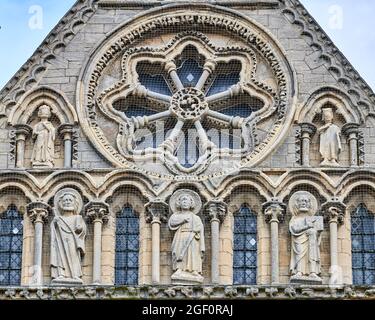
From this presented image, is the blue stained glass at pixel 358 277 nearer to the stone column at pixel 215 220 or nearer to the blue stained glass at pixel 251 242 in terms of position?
the blue stained glass at pixel 251 242

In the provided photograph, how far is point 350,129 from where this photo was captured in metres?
40.0

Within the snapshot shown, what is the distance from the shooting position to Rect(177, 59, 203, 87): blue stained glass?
4094 cm

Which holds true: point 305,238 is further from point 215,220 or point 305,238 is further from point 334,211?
point 215,220

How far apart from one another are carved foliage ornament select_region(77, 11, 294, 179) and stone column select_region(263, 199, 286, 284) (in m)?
0.86

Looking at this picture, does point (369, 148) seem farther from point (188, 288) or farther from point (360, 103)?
point (188, 288)

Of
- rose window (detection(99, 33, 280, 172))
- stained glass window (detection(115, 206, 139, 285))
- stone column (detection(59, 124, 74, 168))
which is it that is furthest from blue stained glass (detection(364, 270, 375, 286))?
stone column (detection(59, 124, 74, 168))

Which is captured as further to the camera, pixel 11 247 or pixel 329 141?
pixel 329 141

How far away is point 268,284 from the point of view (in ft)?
127

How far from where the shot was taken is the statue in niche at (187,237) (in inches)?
1522

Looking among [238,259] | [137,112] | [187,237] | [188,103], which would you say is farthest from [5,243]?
[188,103]

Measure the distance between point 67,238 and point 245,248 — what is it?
2689mm

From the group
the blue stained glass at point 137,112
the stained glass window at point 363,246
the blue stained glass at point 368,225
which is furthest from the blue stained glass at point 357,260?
the blue stained glass at point 137,112

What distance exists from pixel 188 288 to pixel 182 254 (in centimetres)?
116
